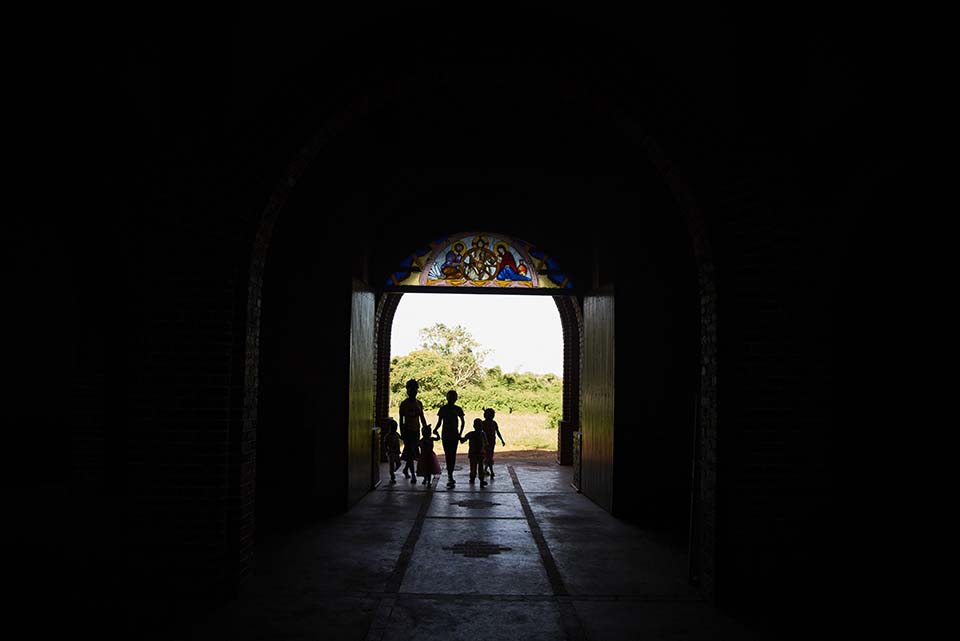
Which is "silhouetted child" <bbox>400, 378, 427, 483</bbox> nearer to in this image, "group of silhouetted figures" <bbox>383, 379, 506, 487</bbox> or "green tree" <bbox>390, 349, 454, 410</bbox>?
"group of silhouetted figures" <bbox>383, 379, 506, 487</bbox>

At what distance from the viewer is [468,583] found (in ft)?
16.6

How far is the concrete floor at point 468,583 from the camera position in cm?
410

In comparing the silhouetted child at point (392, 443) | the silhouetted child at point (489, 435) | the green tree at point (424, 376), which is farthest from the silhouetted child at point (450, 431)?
the green tree at point (424, 376)

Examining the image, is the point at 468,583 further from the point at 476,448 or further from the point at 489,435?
the point at 489,435

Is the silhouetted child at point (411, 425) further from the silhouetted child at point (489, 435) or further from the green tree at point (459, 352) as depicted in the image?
the green tree at point (459, 352)

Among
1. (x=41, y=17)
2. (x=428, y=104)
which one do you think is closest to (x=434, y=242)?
(x=428, y=104)

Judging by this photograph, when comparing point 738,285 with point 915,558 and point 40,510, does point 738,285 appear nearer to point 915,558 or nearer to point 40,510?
point 915,558

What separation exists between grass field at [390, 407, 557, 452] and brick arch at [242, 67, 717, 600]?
11487mm

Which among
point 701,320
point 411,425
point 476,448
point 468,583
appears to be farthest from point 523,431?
point 701,320

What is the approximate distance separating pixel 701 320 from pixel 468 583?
2.65 metres

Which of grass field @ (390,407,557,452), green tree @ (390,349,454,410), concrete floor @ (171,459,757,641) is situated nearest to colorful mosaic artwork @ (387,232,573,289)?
concrete floor @ (171,459,757,641)

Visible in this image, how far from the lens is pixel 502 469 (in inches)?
484

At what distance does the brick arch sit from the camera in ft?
15.2

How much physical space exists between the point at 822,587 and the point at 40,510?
5.67 metres
